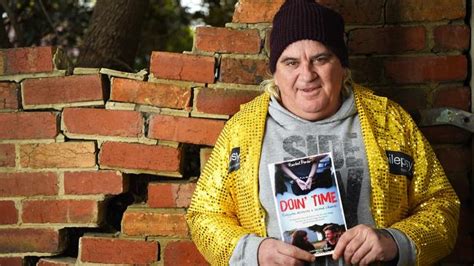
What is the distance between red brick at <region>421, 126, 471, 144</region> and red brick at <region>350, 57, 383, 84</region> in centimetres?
24

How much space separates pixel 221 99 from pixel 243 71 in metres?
0.12

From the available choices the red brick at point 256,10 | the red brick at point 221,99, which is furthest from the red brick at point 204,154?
the red brick at point 256,10

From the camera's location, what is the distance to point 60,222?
246 cm

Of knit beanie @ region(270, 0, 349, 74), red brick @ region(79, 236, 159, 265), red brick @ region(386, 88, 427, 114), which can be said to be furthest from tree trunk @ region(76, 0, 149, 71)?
red brick @ region(386, 88, 427, 114)

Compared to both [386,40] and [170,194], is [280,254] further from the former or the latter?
[386,40]

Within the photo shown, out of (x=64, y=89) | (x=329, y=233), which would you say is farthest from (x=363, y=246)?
(x=64, y=89)

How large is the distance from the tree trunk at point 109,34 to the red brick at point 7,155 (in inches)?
24.5

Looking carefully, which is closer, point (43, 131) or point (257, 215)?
point (257, 215)

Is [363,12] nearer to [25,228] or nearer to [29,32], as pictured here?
[25,228]

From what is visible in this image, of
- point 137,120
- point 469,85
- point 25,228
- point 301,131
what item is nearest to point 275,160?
point 301,131

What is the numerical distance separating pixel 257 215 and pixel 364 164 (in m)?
0.35

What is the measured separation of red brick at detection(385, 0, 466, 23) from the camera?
7.75 ft

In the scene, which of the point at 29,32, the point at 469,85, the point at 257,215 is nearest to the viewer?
the point at 257,215

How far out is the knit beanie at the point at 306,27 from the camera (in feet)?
6.57
